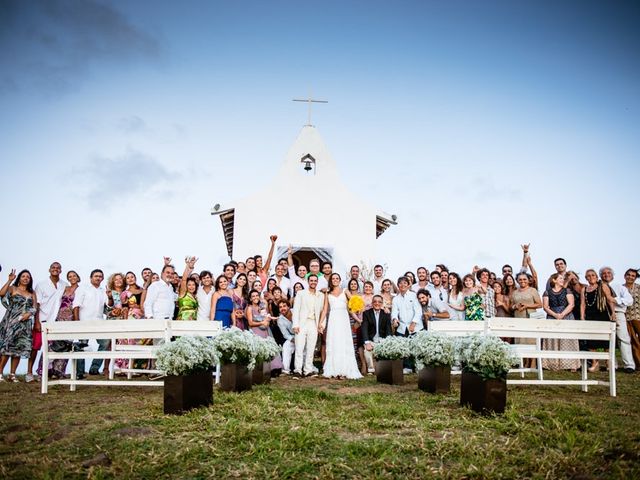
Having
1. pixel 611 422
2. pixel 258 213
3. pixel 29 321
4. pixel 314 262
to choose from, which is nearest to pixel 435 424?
pixel 611 422

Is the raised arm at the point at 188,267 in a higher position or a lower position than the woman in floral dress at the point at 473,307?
higher

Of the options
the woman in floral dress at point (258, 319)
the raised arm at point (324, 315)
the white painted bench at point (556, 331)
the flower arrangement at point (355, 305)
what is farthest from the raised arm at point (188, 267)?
the white painted bench at point (556, 331)

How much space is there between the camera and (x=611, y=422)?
5555mm

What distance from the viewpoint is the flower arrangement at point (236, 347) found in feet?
23.3

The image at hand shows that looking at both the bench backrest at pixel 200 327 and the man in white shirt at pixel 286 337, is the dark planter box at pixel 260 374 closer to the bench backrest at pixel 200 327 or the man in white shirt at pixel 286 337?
the bench backrest at pixel 200 327

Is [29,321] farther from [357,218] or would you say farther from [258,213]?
[357,218]

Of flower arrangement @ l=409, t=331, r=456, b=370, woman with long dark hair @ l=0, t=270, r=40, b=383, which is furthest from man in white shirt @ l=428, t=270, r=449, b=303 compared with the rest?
woman with long dark hair @ l=0, t=270, r=40, b=383

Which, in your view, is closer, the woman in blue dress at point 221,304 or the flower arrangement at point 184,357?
the flower arrangement at point 184,357

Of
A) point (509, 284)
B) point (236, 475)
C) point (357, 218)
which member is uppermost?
point (357, 218)

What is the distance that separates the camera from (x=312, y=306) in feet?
34.2

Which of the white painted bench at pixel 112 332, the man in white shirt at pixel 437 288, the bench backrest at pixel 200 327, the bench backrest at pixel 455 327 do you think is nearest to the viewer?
the white painted bench at pixel 112 332

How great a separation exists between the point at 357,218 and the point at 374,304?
7.28 meters

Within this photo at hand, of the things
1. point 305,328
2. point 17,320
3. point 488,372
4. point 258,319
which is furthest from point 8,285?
point 488,372

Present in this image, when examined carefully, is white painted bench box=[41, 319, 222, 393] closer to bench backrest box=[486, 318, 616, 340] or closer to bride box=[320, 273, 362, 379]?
bride box=[320, 273, 362, 379]
